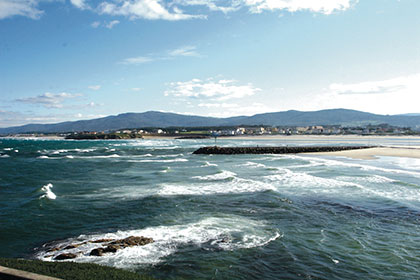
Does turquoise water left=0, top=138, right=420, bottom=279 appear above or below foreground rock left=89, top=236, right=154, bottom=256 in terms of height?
below

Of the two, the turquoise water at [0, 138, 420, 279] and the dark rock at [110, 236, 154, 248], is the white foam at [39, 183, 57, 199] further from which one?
the dark rock at [110, 236, 154, 248]

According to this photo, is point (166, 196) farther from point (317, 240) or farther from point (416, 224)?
point (416, 224)

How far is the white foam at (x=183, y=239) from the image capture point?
30.3 feet

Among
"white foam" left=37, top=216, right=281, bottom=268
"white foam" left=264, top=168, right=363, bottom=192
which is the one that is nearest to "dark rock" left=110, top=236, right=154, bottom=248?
"white foam" left=37, top=216, right=281, bottom=268

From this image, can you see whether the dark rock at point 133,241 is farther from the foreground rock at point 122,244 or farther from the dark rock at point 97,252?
the dark rock at point 97,252

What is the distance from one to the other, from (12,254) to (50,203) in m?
7.58

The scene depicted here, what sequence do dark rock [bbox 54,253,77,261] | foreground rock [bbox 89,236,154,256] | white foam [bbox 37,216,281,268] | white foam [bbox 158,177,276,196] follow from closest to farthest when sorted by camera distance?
dark rock [bbox 54,253,77,261]
white foam [bbox 37,216,281,268]
foreground rock [bbox 89,236,154,256]
white foam [bbox 158,177,276,196]

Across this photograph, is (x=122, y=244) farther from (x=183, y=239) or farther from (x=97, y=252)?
(x=183, y=239)

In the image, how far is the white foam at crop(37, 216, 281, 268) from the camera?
9.25 metres

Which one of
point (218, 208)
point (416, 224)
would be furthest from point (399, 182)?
point (218, 208)

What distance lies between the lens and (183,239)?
11.0 m

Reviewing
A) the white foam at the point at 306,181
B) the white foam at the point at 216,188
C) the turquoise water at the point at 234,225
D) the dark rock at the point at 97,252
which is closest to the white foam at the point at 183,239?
the turquoise water at the point at 234,225

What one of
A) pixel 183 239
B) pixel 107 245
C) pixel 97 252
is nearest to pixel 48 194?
pixel 107 245

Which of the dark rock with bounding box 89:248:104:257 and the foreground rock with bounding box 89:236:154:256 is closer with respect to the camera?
the dark rock with bounding box 89:248:104:257
